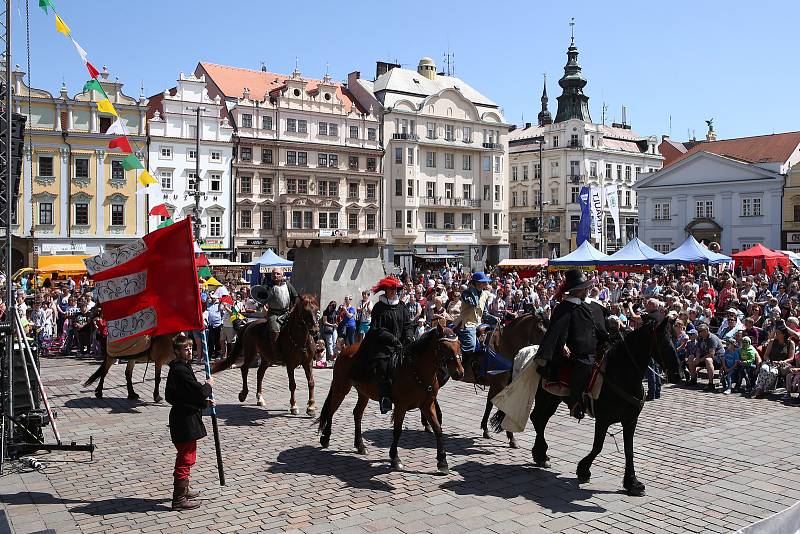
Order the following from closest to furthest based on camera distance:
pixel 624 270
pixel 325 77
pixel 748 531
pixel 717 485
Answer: pixel 748 531, pixel 717 485, pixel 624 270, pixel 325 77

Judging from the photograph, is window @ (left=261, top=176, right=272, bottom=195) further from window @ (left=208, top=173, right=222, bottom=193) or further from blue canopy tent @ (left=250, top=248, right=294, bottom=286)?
blue canopy tent @ (left=250, top=248, right=294, bottom=286)

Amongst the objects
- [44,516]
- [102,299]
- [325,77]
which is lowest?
[44,516]

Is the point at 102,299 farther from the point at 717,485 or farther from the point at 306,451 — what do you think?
the point at 717,485

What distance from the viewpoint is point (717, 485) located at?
821cm

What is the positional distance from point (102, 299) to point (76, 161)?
4462 cm

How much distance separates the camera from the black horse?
7.90 meters

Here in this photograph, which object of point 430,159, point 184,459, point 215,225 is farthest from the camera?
point 430,159

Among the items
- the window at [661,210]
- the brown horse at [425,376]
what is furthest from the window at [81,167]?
the window at [661,210]

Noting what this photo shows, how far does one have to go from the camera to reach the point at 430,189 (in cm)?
6512

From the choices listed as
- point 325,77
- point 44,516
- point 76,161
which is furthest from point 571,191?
point 44,516

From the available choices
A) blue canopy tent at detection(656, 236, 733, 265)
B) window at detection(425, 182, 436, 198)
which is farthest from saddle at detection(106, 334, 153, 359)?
window at detection(425, 182, 436, 198)

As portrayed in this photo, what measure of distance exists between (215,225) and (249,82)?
13730mm

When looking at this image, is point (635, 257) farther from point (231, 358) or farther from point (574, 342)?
point (574, 342)

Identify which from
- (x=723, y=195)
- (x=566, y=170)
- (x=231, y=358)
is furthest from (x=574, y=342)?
(x=566, y=170)
